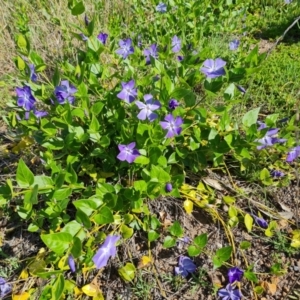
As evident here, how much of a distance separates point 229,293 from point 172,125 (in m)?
0.68

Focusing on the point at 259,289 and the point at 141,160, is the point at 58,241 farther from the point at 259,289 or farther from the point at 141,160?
the point at 259,289

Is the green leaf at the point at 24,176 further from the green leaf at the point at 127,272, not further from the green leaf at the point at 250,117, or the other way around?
the green leaf at the point at 250,117

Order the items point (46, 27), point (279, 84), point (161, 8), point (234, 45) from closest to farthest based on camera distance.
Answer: point (279, 84), point (234, 45), point (161, 8), point (46, 27)

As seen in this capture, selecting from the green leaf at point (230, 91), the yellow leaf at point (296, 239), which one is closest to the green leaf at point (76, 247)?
the green leaf at point (230, 91)

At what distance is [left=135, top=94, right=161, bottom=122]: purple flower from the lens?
1553 millimetres

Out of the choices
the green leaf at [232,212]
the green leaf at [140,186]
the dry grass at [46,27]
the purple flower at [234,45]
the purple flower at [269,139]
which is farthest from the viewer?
the dry grass at [46,27]

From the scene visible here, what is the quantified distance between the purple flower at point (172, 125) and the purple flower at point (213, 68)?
0.20 m

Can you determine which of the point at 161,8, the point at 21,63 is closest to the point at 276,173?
the point at 21,63

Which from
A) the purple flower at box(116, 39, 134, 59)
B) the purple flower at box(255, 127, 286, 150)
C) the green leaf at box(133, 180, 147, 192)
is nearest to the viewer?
the green leaf at box(133, 180, 147, 192)

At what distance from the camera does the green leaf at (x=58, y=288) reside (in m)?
1.29

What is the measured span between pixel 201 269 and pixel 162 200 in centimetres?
35

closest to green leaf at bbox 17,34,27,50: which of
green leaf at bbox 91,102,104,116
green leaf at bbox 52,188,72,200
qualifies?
green leaf at bbox 91,102,104,116

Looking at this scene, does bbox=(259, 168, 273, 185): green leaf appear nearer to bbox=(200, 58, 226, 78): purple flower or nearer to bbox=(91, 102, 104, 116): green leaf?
bbox=(200, 58, 226, 78): purple flower

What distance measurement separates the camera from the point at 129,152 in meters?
1.60
